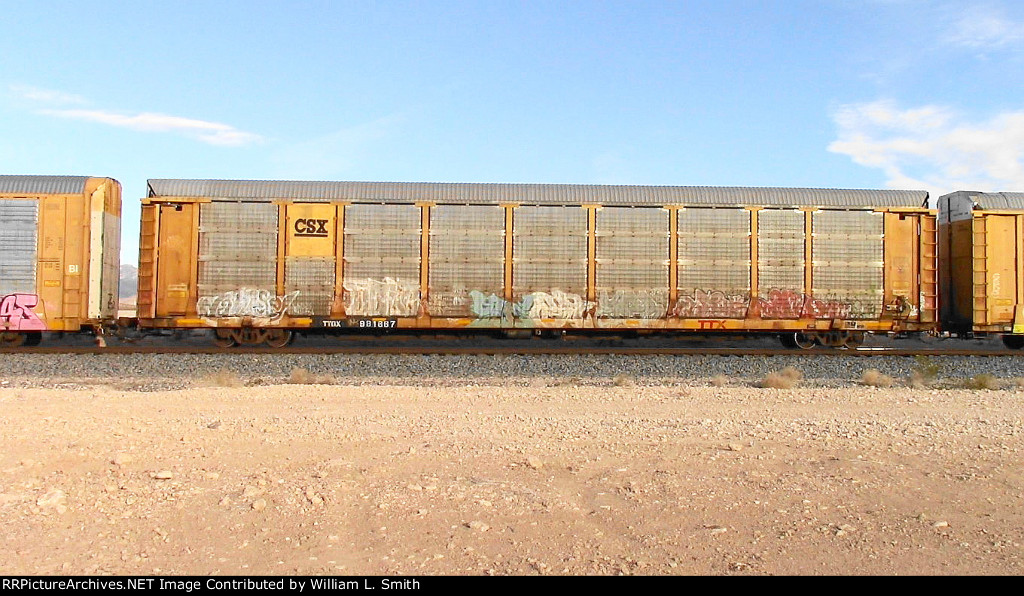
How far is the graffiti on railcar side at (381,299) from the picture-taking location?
563 inches

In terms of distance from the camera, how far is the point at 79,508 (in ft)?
15.0

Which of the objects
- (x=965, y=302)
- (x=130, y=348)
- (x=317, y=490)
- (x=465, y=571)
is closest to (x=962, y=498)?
(x=465, y=571)

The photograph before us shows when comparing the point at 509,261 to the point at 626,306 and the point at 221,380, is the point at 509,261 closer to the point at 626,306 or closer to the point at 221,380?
the point at 626,306

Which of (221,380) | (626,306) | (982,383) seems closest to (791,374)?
(982,383)

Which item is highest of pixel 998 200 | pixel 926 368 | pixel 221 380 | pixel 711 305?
pixel 998 200

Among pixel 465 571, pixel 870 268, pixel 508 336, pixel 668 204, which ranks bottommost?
pixel 465 571

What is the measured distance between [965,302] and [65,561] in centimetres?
1670

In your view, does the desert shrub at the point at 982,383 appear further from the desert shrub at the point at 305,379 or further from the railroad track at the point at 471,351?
the desert shrub at the point at 305,379

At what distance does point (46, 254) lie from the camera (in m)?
14.1

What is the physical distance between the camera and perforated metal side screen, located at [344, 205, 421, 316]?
14.3 meters

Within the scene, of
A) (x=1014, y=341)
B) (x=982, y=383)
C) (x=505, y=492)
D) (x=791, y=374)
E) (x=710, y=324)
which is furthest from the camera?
(x=1014, y=341)

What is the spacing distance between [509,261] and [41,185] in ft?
31.8

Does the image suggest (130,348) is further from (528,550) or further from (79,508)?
(528,550)

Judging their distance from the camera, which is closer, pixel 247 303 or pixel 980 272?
pixel 247 303
